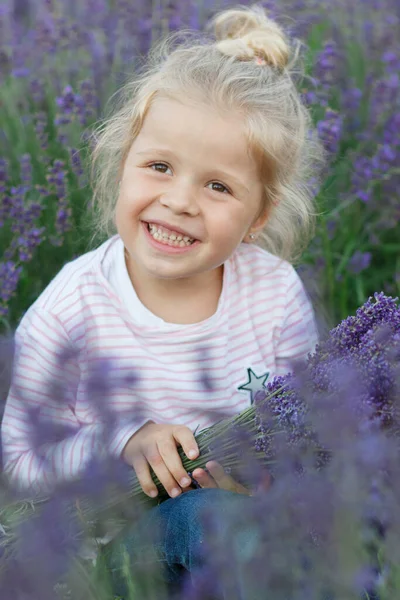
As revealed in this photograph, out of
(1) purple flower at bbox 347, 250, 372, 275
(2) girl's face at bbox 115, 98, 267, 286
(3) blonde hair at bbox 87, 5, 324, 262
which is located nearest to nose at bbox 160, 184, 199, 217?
(2) girl's face at bbox 115, 98, 267, 286

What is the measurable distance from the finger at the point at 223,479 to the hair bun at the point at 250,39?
1067 millimetres

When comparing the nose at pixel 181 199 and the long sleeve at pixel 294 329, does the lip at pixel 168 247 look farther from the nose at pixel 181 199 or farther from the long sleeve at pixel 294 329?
the long sleeve at pixel 294 329

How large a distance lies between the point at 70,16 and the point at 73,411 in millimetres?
2310

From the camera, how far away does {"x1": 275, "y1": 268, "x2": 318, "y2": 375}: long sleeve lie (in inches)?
92.8

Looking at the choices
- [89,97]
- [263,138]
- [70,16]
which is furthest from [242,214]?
[70,16]

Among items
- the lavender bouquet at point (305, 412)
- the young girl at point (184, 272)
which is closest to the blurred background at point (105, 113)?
the young girl at point (184, 272)

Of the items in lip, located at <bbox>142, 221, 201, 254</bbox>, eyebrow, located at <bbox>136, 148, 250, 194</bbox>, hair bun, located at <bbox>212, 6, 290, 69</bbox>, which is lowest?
lip, located at <bbox>142, 221, 201, 254</bbox>

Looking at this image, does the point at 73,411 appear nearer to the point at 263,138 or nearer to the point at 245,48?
the point at 263,138

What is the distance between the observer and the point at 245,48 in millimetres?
2285

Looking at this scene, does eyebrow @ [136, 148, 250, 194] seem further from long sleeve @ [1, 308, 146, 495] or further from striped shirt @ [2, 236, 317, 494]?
long sleeve @ [1, 308, 146, 495]

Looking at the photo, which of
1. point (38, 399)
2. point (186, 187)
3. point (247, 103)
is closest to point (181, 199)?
point (186, 187)

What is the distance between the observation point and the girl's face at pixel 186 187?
6.54 feet

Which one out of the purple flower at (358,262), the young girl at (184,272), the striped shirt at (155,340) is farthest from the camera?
the purple flower at (358,262)

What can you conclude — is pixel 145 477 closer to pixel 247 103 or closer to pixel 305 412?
pixel 305 412
